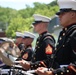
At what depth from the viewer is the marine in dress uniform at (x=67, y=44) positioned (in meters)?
4.25

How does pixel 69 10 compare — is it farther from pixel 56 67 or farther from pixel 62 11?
pixel 56 67

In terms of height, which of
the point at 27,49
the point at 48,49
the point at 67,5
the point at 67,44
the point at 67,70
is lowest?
the point at 67,70

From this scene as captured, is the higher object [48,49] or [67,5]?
[67,5]

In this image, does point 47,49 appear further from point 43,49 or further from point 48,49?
point 43,49

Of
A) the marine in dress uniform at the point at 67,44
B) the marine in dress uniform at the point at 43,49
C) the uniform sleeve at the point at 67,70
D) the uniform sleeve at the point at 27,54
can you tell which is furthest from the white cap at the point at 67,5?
the uniform sleeve at the point at 27,54

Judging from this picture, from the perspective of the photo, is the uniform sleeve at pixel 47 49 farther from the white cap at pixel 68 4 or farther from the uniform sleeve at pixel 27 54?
the uniform sleeve at pixel 27 54

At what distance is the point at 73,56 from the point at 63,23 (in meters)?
0.59

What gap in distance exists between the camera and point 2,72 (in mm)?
6285

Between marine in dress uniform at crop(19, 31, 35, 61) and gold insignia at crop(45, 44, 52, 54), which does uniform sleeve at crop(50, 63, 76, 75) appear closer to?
gold insignia at crop(45, 44, 52, 54)

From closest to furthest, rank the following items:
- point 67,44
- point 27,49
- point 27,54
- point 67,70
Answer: point 67,70, point 67,44, point 27,54, point 27,49

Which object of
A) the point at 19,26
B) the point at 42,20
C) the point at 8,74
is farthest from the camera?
the point at 19,26

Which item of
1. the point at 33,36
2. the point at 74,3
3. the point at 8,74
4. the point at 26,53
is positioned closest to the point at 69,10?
the point at 74,3

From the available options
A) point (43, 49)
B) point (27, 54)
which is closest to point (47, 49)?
point (43, 49)

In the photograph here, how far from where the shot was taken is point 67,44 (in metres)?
4.41
